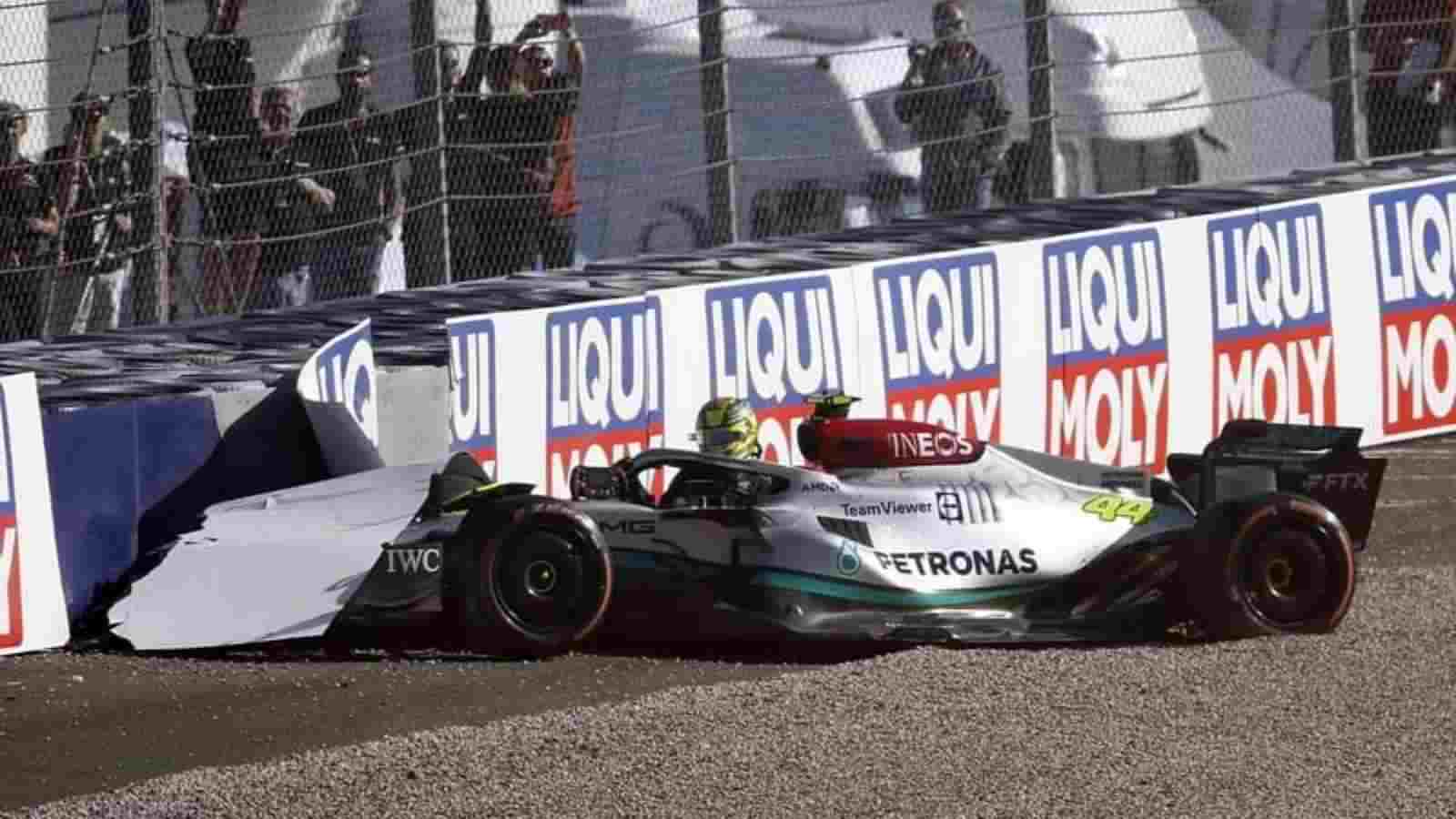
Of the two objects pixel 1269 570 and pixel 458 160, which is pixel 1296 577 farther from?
pixel 458 160

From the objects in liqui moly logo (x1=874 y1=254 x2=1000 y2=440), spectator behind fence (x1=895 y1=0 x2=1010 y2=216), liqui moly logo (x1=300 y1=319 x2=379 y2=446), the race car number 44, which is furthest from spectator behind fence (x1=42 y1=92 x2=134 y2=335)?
the race car number 44

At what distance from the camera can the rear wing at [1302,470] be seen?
10.3 metres

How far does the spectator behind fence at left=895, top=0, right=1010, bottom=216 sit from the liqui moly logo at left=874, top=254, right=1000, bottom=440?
1.28 metres

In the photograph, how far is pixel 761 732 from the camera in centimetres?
817

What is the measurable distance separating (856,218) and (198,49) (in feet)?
12.7

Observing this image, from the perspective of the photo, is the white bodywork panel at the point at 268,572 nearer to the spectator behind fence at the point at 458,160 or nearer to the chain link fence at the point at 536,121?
the chain link fence at the point at 536,121

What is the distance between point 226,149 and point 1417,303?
20.5 feet

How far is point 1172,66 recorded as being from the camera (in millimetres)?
14961

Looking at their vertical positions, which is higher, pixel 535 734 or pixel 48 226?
pixel 48 226

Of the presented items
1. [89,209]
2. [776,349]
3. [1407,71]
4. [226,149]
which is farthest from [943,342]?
A: [1407,71]

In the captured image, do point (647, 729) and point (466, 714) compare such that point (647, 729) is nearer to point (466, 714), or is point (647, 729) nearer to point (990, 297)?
point (466, 714)

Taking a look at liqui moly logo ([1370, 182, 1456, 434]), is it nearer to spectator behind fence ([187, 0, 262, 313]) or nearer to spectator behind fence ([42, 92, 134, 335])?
spectator behind fence ([187, 0, 262, 313])

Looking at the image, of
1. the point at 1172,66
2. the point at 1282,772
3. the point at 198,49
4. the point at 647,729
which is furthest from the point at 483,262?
the point at 1282,772

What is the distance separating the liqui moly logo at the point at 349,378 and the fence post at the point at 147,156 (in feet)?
4.35
